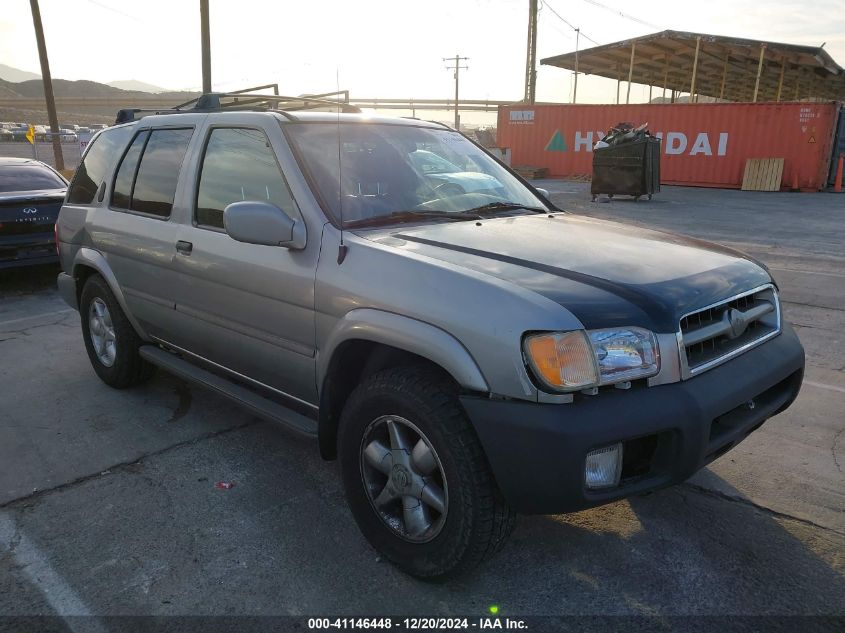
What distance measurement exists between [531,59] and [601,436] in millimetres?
37714

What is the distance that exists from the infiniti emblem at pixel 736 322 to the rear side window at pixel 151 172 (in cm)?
295

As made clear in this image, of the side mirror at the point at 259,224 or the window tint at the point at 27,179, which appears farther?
the window tint at the point at 27,179

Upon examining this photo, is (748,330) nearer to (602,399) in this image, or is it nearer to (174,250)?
(602,399)

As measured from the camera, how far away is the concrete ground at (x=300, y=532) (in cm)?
240

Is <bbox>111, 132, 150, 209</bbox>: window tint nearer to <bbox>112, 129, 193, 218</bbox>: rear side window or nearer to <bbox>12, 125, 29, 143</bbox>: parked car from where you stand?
<bbox>112, 129, 193, 218</bbox>: rear side window

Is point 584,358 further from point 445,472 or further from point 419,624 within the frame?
point 419,624

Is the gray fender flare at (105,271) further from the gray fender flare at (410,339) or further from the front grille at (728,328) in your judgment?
the front grille at (728,328)

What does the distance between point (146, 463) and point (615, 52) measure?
27159 millimetres

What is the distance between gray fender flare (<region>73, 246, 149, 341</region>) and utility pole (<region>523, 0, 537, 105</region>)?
33366 millimetres

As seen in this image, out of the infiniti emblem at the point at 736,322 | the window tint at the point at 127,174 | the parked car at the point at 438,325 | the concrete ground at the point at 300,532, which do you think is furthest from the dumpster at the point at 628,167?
the infiniti emblem at the point at 736,322

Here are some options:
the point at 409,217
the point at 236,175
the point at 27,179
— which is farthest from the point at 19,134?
the point at 409,217

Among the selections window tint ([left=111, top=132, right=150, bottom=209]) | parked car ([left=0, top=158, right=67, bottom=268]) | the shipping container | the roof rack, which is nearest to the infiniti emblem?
the roof rack

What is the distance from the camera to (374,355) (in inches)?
104

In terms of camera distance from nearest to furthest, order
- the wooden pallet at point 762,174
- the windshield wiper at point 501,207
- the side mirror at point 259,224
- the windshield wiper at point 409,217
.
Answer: the side mirror at point 259,224, the windshield wiper at point 409,217, the windshield wiper at point 501,207, the wooden pallet at point 762,174
